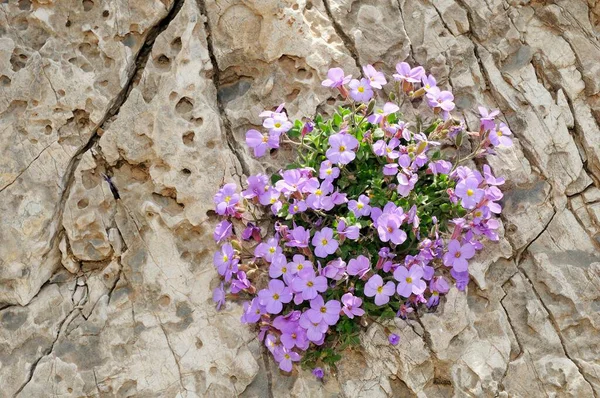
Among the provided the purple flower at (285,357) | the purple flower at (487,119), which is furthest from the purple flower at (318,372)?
the purple flower at (487,119)

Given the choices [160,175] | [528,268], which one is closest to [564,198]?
[528,268]

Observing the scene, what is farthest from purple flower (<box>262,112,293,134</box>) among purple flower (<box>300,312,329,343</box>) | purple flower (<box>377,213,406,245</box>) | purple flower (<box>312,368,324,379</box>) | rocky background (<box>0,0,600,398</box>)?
purple flower (<box>312,368,324,379</box>)

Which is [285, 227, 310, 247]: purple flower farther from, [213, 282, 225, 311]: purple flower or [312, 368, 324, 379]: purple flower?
[312, 368, 324, 379]: purple flower

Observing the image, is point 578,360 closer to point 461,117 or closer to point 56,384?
point 461,117

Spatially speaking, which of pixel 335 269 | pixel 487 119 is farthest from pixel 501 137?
pixel 335 269

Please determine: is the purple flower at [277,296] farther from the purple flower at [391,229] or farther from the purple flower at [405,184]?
the purple flower at [405,184]
